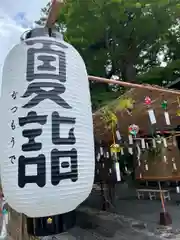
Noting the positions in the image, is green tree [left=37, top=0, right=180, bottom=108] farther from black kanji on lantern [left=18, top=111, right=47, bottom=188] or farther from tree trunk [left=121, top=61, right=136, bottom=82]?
black kanji on lantern [left=18, top=111, right=47, bottom=188]

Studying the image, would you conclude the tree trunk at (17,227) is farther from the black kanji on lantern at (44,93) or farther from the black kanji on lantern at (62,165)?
the black kanji on lantern at (44,93)

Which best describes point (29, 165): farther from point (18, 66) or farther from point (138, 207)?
point (138, 207)

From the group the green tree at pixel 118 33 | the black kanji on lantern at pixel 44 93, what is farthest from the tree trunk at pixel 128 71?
the black kanji on lantern at pixel 44 93

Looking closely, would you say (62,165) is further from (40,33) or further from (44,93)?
(40,33)

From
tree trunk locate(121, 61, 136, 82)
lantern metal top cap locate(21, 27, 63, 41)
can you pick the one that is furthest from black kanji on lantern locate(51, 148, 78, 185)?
tree trunk locate(121, 61, 136, 82)

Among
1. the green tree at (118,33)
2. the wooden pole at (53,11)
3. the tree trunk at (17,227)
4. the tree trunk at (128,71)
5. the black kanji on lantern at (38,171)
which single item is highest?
the green tree at (118,33)

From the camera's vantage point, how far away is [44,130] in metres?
1.65

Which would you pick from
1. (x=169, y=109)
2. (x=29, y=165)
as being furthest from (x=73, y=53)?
(x=169, y=109)

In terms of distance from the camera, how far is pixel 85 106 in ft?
6.31

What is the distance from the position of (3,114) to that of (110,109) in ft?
8.29

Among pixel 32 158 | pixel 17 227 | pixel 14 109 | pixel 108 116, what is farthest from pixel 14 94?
pixel 17 227

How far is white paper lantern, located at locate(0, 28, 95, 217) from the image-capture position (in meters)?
1.58

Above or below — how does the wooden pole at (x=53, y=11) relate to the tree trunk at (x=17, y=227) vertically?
above

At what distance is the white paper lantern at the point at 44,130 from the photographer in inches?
62.4
